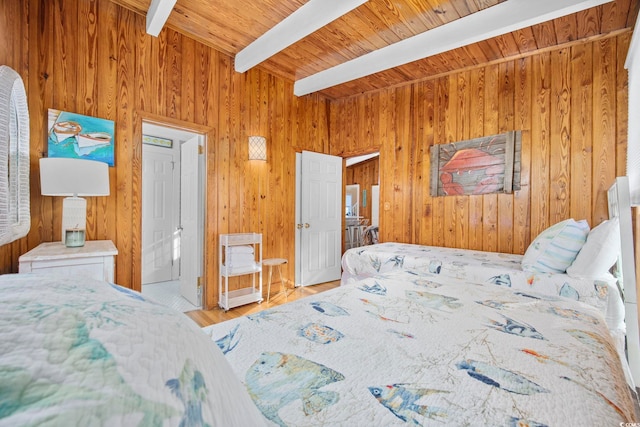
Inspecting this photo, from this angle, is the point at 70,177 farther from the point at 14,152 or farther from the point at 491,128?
the point at 491,128

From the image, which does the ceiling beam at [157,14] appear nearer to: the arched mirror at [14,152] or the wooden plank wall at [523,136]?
the arched mirror at [14,152]

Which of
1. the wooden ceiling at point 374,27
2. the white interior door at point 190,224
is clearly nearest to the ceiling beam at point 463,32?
the wooden ceiling at point 374,27

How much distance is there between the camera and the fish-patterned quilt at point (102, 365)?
0.20 meters

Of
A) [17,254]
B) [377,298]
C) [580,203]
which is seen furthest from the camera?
[580,203]

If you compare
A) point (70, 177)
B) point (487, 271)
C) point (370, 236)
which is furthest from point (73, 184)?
point (370, 236)

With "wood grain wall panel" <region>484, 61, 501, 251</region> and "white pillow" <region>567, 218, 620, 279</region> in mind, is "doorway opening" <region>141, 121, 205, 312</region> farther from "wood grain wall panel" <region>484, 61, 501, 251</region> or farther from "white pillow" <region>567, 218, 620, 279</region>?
"white pillow" <region>567, 218, 620, 279</region>

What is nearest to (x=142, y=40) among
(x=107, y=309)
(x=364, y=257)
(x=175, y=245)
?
(x=175, y=245)

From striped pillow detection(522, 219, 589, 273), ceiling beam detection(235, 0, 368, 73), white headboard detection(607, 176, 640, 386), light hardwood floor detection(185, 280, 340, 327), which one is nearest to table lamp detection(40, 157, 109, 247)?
light hardwood floor detection(185, 280, 340, 327)

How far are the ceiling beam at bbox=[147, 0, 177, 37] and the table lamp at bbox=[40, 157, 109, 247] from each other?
1406mm

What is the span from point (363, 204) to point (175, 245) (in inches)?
228

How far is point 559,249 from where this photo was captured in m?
2.02

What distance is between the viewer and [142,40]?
8.95ft

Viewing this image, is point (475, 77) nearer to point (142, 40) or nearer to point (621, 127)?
point (621, 127)

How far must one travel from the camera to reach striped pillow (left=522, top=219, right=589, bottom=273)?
6.50 feet
